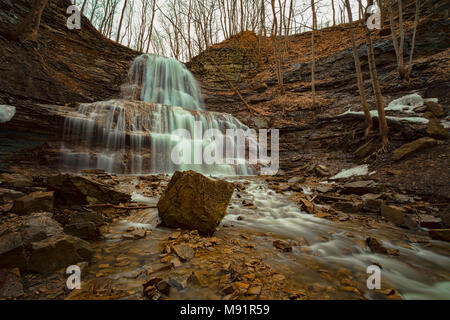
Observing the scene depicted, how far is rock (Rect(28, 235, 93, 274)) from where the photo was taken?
1.61m

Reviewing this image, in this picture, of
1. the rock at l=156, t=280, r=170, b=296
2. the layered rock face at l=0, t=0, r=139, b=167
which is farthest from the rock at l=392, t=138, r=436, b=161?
the layered rock face at l=0, t=0, r=139, b=167

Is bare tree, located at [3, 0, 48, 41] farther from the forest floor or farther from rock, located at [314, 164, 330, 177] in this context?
rock, located at [314, 164, 330, 177]

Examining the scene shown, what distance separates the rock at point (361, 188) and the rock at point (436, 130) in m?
2.69

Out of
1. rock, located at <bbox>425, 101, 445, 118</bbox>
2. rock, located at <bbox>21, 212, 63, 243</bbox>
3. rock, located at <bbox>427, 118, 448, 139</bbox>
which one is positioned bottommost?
rock, located at <bbox>21, 212, 63, 243</bbox>

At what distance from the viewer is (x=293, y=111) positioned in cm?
1230

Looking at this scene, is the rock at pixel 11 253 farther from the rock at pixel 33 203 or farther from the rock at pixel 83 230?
the rock at pixel 33 203

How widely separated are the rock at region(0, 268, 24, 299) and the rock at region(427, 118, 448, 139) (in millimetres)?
9156

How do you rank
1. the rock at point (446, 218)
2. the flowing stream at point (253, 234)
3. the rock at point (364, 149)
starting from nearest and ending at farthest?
1. the flowing stream at point (253, 234)
2. the rock at point (446, 218)
3. the rock at point (364, 149)

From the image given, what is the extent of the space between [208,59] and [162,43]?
22.2 meters

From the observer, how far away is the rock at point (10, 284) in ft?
4.31

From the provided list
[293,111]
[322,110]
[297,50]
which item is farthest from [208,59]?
[322,110]

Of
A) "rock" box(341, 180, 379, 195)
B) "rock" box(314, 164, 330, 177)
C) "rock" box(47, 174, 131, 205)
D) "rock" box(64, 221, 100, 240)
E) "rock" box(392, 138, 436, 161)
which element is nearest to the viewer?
"rock" box(64, 221, 100, 240)

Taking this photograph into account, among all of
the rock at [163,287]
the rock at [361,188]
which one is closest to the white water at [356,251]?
the rock at [163,287]
